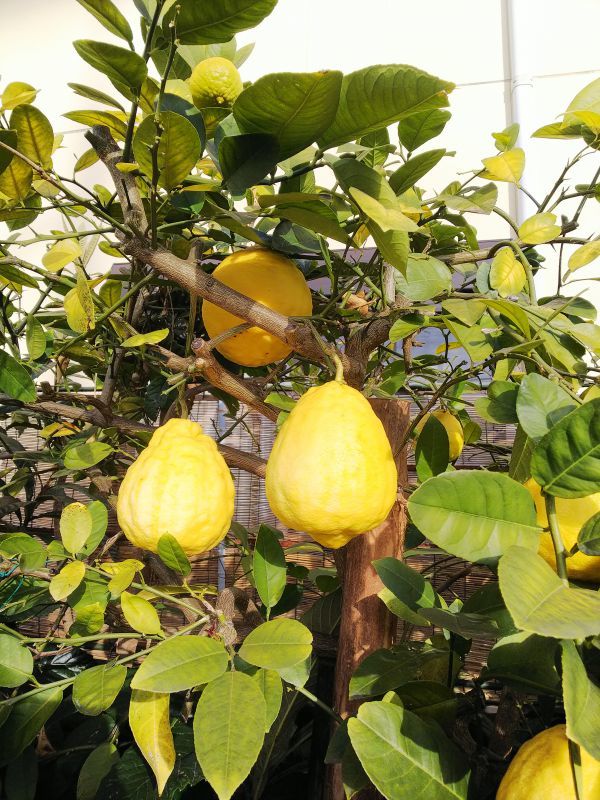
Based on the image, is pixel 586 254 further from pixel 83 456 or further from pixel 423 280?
pixel 83 456

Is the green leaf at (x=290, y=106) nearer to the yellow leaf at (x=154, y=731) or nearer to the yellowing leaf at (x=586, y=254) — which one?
the yellowing leaf at (x=586, y=254)

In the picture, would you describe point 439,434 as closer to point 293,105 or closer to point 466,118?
point 293,105

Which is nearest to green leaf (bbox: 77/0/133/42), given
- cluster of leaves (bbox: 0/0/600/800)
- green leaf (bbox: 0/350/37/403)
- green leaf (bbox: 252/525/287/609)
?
cluster of leaves (bbox: 0/0/600/800)

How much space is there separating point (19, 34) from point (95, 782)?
2.63 metres

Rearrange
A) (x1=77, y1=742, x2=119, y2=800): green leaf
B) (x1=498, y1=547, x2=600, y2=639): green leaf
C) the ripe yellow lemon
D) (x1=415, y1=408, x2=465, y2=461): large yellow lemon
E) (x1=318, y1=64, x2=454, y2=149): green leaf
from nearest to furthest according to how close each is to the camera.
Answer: (x1=498, y1=547, x2=600, y2=639): green leaf → (x1=318, y1=64, x2=454, y2=149): green leaf → the ripe yellow lemon → (x1=77, y1=742, x2=119, y2=800): green leaf → (x1=415, y1=408, x2=465, y2=461): large yellow lemon

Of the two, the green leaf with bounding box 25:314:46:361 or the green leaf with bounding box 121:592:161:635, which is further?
the green leaf with bounding box 25:314:46:361

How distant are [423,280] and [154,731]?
345 millimetres

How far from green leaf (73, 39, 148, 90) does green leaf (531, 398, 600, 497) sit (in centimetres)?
29

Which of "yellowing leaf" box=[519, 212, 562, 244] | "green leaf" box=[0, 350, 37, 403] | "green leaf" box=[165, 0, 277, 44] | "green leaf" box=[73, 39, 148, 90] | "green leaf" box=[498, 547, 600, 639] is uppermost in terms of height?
"green leaf" box=[165, 0, 277, 44]

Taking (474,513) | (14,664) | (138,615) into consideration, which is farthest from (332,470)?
(14,664)

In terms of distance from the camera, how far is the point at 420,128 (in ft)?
1.65

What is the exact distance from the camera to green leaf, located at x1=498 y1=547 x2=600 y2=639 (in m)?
0.21

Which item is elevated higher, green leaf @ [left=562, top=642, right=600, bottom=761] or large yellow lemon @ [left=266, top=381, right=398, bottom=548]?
large yellow lemon @ [left=266, top=381, right=398, bottom=548]

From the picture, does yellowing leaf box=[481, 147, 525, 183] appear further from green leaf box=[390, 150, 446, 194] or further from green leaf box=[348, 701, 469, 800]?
green leaf box=[348, 701, 469, 800]
